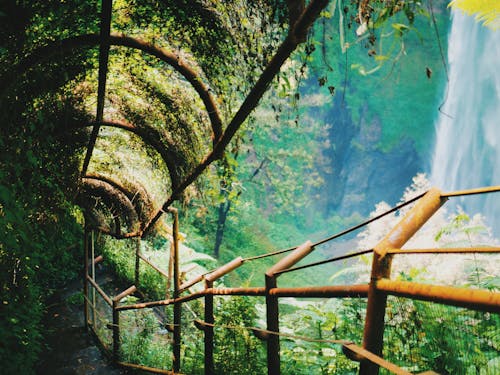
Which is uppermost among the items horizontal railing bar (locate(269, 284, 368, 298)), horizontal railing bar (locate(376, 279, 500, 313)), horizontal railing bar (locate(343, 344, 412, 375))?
horizontal railing bar (locate(376, 279, 500, 313))

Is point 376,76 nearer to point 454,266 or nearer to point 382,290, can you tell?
point 454,266

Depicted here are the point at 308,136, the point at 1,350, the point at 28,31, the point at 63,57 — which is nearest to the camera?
the point at 28,31

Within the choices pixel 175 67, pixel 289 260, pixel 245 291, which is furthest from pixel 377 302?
pixel 175 67


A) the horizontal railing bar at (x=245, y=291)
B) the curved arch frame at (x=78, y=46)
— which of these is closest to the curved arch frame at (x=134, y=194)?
the horizontal railing bar at (x=245, y=291)

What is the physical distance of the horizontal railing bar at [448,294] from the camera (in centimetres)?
85

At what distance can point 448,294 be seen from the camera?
0.95 m

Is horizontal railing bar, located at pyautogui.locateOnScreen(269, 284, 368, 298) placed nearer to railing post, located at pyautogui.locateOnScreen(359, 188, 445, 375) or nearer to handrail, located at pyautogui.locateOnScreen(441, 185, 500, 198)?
railing post, located at pyautogui.locateOnScreen(359, 188, 445, 375)

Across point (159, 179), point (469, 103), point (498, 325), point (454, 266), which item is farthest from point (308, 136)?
point (498, 325)

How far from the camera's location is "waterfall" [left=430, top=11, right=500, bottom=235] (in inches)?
771

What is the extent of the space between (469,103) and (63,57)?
23621 mm

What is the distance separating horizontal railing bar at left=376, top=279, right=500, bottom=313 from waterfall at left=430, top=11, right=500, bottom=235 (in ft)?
68.1

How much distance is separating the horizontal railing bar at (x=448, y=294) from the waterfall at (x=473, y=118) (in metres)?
20.8

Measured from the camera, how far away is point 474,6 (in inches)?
118

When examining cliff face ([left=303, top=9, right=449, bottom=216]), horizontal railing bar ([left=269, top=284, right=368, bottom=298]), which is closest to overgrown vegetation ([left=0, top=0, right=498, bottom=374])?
horizontal railing bar ([left=269, top=284, right=368, bottom=298])
